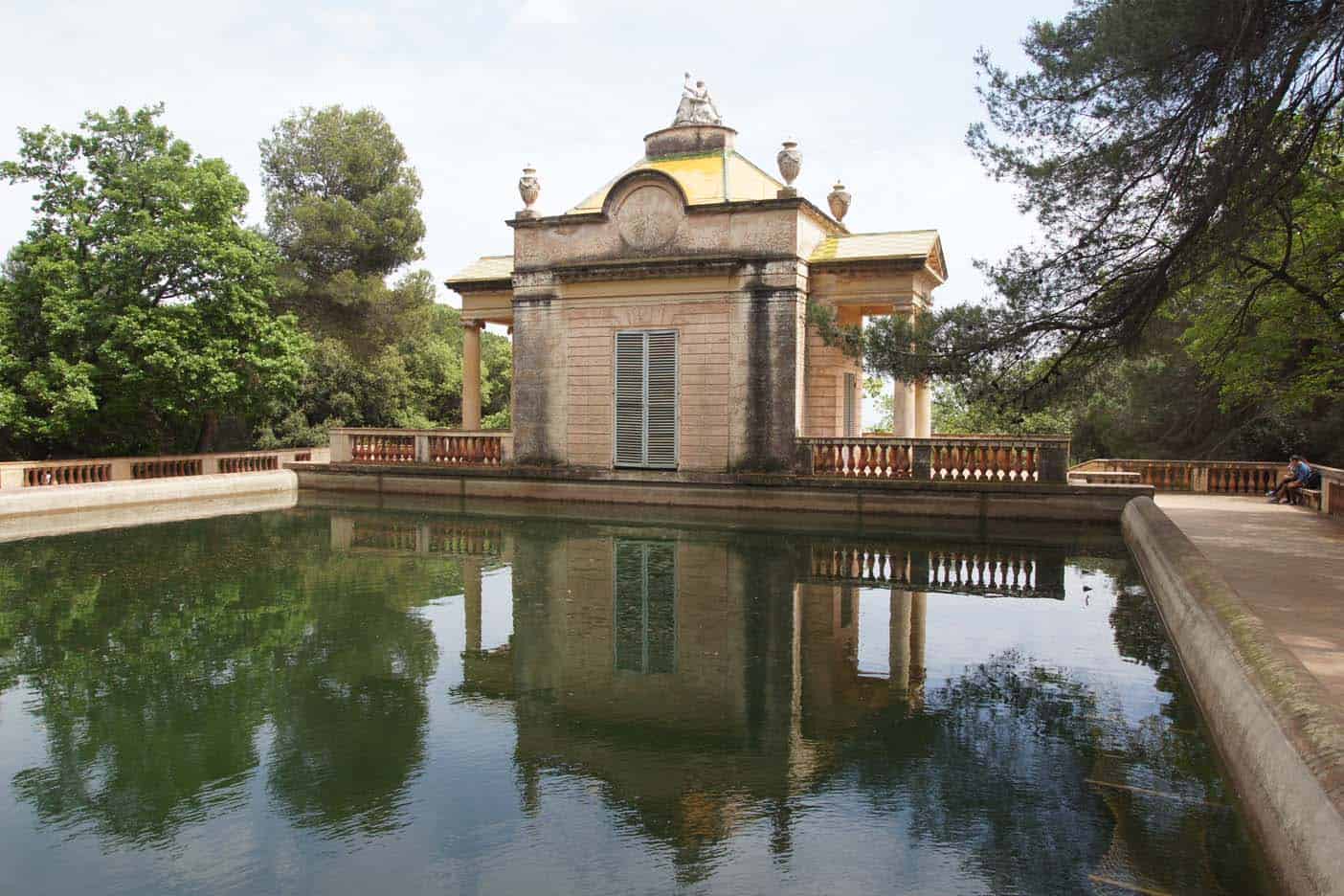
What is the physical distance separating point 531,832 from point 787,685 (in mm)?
2793

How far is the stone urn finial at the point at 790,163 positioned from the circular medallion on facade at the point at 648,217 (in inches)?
76.0

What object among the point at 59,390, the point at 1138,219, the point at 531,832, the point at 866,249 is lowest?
the point at 531,832

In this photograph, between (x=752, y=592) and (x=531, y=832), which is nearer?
(x=531, y=832)

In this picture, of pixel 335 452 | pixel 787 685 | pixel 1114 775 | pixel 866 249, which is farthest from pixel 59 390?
pixel 1114 775

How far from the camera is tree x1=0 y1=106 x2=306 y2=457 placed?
65.1 feet

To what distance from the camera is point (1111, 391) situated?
2561 cm

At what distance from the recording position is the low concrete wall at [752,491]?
16.1 m

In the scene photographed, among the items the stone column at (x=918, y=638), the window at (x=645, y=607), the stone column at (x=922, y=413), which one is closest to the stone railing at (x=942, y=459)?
the stone column at (x=922, y=413)

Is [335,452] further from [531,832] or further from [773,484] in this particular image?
[531,832]

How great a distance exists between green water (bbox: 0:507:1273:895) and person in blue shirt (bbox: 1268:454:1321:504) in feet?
27.3

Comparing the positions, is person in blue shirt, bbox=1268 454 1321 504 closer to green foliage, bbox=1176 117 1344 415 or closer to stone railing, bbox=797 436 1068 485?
green foliage, bbox=1176 117 1344 415

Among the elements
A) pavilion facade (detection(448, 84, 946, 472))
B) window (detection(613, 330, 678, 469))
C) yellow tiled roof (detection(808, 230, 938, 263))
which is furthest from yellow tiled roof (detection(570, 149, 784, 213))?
window (detection(613, 330, 678, 469))

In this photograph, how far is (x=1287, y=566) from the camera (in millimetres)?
9719

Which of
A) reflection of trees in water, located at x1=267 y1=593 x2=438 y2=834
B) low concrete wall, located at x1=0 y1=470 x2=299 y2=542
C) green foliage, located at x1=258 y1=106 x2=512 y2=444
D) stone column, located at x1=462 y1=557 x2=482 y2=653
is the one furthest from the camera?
green foliage, located at x1=258 y1=106 x2=512 y2=444
